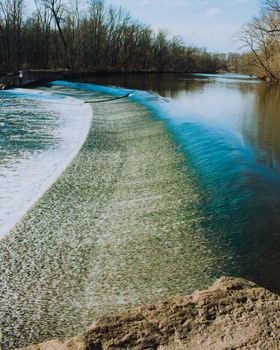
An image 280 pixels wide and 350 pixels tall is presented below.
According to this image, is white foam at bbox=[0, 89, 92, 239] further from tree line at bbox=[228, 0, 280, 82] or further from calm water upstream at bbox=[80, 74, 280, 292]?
tree line at bbox=[228, 0, 280, 82]

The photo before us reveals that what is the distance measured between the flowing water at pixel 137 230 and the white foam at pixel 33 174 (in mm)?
169

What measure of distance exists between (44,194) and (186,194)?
7.51 feet

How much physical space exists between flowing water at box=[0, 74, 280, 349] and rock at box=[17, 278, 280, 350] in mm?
734

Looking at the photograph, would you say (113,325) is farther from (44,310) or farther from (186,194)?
(186,194)

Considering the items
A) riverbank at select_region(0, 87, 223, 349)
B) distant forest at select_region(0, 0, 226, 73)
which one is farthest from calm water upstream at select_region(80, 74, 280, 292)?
distant forest at select_region(0, 0, 226, 73)

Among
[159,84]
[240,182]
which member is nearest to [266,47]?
[159,84]

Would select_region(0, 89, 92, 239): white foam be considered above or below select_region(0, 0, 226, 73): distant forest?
below

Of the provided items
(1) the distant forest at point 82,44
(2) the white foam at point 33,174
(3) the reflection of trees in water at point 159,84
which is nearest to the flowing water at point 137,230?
(2) the white foam at point 33,174

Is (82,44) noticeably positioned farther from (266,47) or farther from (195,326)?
(195,326)

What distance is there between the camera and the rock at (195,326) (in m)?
2.47

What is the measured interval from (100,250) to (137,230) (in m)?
0.62

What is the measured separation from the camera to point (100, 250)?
4.55 m

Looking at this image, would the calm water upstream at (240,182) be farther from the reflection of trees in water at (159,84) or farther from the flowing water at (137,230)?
the reflection of trees in water at (159,84)

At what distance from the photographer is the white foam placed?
569 centimetres
